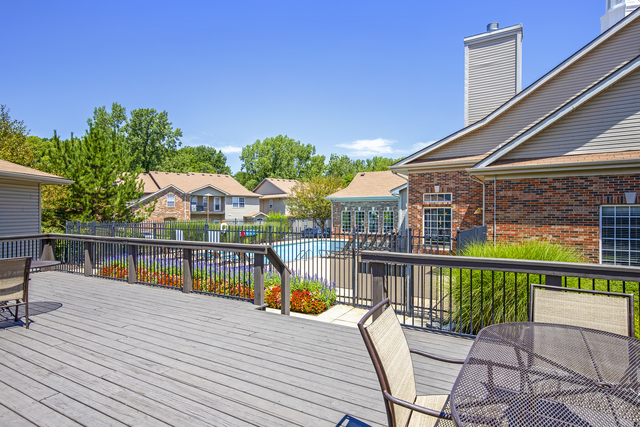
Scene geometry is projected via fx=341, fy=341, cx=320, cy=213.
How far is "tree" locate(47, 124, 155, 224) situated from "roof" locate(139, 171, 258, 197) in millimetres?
15947

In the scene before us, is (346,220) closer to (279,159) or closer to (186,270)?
(186,270)

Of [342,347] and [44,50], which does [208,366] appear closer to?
[342,347]

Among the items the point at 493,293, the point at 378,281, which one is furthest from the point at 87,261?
the point at 493,293

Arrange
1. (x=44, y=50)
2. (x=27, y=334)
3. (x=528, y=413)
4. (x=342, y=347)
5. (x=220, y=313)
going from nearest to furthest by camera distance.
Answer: (x=528, y=413) → (x=342, y=347) → (x=27, y=334) → (x=220, y=313) → (x=44, y=50)

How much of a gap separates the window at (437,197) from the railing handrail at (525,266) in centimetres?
942

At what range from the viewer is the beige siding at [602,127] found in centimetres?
853

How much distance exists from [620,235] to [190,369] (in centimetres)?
1030

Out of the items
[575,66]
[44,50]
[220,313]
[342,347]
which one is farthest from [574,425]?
A: [44,50]

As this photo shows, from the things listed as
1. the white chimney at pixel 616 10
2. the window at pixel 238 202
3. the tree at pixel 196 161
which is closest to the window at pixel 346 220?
the window at pixel 238 202

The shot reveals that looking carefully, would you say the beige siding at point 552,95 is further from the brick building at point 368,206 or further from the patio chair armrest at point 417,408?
the patio chair armrest at point 417,408

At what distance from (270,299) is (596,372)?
526 cm

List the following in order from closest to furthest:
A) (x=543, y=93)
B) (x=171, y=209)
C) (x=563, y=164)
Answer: (x=563, y=164) → (x=543, y=93) → (x=171, y=209)

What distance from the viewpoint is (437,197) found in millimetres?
12945

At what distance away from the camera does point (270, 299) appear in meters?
6.42
